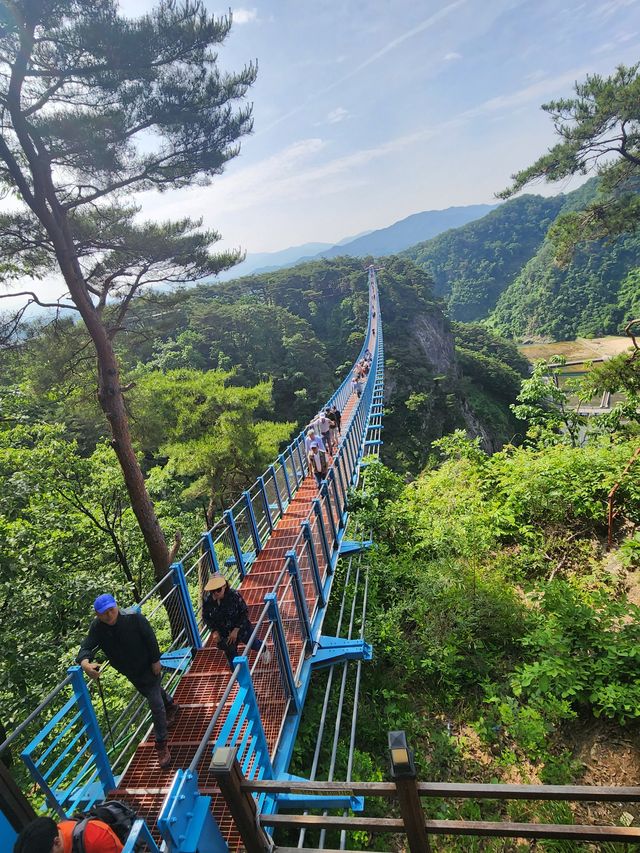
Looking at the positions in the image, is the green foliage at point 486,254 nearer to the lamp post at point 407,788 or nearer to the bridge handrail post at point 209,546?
the bridge handrail post at point 209,546

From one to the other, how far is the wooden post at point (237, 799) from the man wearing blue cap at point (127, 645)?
1.06 m

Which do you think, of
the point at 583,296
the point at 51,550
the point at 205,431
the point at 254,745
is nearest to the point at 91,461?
the point at 51,550

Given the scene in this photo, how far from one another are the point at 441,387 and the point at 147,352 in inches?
858

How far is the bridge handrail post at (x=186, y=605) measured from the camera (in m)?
3.77

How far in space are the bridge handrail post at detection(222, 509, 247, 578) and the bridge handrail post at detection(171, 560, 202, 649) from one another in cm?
118

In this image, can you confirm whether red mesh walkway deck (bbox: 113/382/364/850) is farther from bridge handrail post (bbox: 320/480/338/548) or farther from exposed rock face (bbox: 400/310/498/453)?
exposed rock face (bbox: 400/310/498/453)

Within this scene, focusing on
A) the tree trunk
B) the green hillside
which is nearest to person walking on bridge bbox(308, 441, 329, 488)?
the tree trunk

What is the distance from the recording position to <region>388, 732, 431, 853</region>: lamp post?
1.64 m

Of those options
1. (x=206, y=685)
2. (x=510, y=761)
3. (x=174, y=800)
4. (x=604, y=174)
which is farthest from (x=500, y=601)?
(x=604, y=174)

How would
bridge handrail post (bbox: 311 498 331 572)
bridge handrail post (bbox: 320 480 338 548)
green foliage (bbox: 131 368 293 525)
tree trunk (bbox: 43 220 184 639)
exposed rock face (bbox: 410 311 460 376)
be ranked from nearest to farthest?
bridge handrail post (bbox: 311 498 331 572) < bridge handrail post (bbox: 320 480 338 548) < tree trunk (bbox: 43 220 184 639) < green foliage (bbox: 131 368 293 525) < exposed rock face (bbox: 410 311 460 376)

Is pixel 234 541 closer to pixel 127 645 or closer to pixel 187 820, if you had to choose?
pixel 127 645

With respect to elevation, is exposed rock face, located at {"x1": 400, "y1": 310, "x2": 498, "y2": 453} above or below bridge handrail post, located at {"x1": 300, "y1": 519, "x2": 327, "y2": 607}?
below

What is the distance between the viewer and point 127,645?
107 inches

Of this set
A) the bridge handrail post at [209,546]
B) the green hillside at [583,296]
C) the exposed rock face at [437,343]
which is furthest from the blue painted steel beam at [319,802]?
the green hillside at [583,296]
